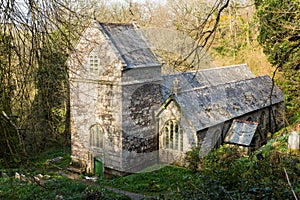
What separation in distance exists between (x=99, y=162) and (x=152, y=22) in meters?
12.0

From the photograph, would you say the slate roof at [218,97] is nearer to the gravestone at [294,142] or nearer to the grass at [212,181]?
the gravestone at [294,142]

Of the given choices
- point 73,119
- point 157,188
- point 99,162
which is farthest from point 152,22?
point 157,188

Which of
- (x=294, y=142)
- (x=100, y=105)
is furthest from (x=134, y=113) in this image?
(x=294, y=142)

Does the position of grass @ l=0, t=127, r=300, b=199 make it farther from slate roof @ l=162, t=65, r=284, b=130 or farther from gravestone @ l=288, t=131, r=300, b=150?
slate roof @ l=162, t=65, r=284, b=130

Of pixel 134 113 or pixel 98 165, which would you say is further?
pixel 98 165

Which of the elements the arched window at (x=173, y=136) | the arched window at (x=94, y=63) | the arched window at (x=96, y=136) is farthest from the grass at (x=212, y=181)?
the arched window at (x=94, y=63)

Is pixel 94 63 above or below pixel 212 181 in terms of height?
above

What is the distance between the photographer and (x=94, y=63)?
559 inches

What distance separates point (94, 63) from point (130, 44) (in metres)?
1.82

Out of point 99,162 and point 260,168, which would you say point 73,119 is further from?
point 260,168

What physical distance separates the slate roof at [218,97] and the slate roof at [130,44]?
2099mm

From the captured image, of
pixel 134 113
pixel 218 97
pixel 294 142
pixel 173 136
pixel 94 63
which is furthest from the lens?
pixel 218 97

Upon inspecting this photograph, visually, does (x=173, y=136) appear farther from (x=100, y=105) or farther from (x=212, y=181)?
(x=212, y=181)

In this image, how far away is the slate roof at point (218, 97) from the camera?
14.7m
